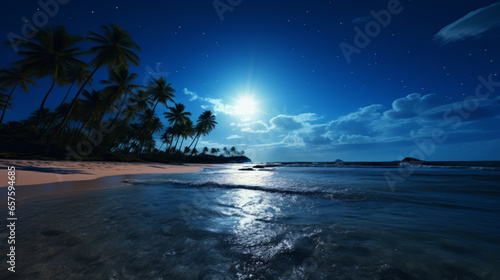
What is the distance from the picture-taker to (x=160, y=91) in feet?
108

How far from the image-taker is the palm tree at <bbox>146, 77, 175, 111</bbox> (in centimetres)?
3284

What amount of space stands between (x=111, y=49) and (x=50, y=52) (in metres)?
5.29

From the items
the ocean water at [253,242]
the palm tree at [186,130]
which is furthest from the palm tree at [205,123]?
the ocean water at [253,242]

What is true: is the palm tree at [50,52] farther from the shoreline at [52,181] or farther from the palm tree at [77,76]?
the shoreline at [52,181]

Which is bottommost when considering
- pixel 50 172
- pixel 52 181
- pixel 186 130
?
pixel 52 181

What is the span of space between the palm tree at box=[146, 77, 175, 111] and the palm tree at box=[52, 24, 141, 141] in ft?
33.4

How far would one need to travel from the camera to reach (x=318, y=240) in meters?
2.20

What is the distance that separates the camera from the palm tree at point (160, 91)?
3284 cm

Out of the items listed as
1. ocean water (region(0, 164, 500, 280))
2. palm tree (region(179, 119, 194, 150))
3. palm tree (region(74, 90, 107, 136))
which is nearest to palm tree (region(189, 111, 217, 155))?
palm tree (region(179, 119, 194, 150))

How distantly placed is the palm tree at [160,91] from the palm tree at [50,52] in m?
12.0

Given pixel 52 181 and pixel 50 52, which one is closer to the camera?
pixel 52 181

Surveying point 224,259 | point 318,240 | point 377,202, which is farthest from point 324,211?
point 224,259

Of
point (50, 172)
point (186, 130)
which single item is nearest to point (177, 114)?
point (186, 130)

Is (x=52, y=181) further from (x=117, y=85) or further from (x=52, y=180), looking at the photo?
(x=117, y=85)
